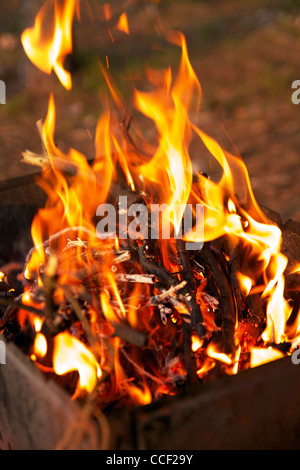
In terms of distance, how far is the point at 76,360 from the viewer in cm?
212

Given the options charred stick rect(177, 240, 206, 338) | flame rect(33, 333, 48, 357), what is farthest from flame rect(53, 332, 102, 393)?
charred stick rect(177, 240, 206, 338)

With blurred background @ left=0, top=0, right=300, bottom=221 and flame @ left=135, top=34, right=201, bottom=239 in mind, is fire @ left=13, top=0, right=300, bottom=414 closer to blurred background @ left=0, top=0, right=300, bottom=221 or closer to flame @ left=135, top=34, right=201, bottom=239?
flame @ left=135, top=34, right=201, bottom=239

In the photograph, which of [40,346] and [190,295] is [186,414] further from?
[40,346]

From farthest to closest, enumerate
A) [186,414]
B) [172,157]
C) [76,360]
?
[172,157]
[76,360]
[186,414]

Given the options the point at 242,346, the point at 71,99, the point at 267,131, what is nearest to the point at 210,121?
the point at 267,131

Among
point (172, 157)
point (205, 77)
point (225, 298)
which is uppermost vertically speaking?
point (172, 157)

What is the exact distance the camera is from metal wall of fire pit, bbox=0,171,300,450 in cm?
175

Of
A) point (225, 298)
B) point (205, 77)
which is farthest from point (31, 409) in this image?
point (205, 77)

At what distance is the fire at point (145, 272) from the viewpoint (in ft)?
7.08

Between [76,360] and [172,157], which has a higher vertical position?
[172,157]

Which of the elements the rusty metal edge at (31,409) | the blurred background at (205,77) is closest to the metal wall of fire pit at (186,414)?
the rusty metal edge at (31,409)

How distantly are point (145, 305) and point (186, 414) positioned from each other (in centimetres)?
64

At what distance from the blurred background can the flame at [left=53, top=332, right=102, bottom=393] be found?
2.98 m
